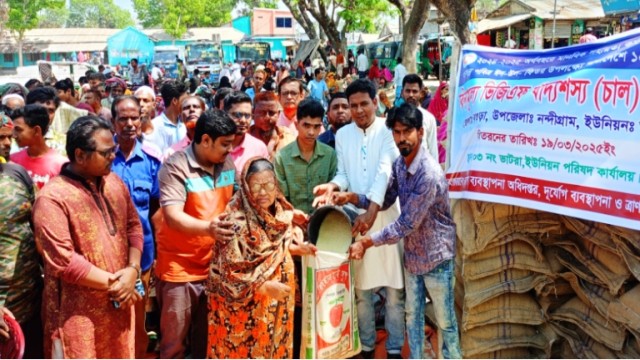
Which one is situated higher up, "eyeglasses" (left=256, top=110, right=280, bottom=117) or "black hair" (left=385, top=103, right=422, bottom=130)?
"black hair" (left=385, top=103, right=422, bottom=130)

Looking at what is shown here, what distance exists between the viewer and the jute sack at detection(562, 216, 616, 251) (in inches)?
121

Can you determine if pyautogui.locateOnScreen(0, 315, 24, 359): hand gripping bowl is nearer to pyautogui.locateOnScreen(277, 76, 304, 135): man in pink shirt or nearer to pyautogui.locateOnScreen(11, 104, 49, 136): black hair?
pyautogui.locateOnScreen(11, 104, 49, 136): black hair

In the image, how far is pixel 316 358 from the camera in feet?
10.1

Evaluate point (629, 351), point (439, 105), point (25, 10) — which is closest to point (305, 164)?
point (629, 351)

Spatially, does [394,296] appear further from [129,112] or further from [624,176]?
[129,112]

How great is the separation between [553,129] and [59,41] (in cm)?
5622

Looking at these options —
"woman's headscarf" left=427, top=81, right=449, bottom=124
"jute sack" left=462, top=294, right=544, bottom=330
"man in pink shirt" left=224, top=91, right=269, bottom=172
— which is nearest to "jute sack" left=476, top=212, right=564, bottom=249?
"jute sack" left=462, top=294, right=544, bottom=330

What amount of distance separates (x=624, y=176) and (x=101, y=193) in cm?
254

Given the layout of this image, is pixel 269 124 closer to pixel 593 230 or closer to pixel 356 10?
pixel 593 230

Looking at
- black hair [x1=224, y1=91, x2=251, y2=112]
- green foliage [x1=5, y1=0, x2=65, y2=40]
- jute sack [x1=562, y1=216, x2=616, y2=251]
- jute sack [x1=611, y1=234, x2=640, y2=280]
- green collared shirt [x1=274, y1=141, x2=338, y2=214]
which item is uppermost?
green foliage [x1=5, y1=0, x2=65, y2=40]

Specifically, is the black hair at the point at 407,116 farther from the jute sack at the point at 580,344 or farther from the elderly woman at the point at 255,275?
the jute sack at the point at 580,344

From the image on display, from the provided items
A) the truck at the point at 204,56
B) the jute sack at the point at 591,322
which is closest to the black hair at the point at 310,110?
the jute sack at the point at 591,322

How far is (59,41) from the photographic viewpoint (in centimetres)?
5228

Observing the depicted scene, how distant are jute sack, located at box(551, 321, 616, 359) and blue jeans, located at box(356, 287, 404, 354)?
926 millimetres
